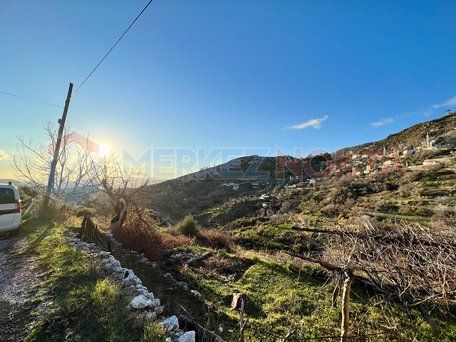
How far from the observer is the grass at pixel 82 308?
3053 millimetres

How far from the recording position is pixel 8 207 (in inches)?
301

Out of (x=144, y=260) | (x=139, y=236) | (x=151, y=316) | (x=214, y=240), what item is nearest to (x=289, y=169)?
(x=214, y=240)

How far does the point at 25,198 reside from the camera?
1714cm

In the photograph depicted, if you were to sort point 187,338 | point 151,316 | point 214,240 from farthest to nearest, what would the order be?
1. point 214,240
2. point 151,316
3. point 187,338

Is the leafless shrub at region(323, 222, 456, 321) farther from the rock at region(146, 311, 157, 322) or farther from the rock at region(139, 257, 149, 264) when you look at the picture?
the rock at region(139, 257, 149, 264)

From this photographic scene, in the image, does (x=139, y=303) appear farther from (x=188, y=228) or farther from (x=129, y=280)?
(x=188, y=228)

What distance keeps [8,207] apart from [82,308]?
21.4 ft

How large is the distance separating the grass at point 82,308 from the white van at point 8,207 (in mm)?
3561

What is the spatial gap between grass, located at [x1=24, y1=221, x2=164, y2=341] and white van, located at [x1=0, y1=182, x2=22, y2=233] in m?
→ 3.56

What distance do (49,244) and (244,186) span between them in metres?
51.1

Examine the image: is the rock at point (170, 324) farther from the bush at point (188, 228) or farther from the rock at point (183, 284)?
the bush at point (188, 228)

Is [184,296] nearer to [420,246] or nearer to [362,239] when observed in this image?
[362,239]

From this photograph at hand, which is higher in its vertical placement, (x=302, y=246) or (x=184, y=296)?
(x=184, y=296)

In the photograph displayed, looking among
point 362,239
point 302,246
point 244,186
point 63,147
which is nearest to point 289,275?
point 362,239
